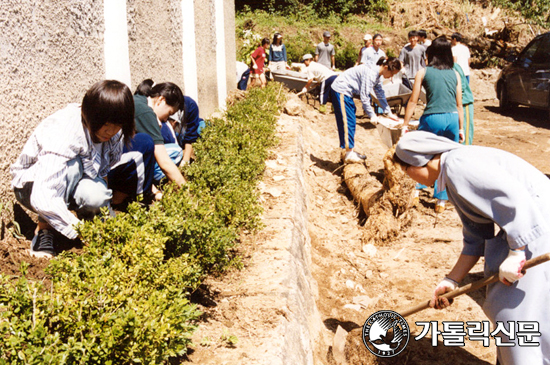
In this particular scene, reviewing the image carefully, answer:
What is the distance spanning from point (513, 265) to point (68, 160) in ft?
8.19

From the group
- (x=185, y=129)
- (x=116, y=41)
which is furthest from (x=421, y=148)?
(x=185, y=129)

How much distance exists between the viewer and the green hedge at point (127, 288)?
1838mm

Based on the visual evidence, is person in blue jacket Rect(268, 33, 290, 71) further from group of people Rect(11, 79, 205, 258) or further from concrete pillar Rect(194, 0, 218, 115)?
group of people Rect(11, 79, 205, 258)

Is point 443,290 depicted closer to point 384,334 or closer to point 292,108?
point 384,334

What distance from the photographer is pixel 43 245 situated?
3.10 metres

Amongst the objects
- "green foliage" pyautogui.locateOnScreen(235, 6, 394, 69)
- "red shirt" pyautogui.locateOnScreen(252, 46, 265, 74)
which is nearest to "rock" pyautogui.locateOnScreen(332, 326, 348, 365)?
"red shirt" pyautogui.locateOnScreen(252, 46, 265, 74)

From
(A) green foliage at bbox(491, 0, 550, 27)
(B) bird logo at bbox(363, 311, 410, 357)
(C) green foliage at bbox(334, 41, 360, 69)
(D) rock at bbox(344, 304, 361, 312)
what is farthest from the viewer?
(A) green foliage at bbox(491, 0, 550, 27)

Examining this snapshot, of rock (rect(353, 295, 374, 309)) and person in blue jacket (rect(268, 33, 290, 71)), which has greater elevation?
person in blue jacket (rect(268, 33, 290, 71))

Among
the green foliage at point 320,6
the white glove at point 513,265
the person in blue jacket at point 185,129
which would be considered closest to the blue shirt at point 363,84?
the person in blue jacket at point 185,129

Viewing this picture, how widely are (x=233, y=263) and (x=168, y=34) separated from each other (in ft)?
12.7

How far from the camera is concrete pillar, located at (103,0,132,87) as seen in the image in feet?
14.7

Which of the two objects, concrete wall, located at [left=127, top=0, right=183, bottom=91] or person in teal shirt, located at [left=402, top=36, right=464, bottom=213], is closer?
concrete wall, located at [left=127, top=0, right=183, bottom=91]

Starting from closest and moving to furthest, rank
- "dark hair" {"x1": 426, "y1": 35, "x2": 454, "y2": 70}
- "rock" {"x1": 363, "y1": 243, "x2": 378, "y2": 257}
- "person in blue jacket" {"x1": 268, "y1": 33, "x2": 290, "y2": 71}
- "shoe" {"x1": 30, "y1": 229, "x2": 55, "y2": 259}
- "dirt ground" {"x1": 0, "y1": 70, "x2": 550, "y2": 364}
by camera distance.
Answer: "dirt ground" {"x1": 0, "y1": 70, "x2": 550, "y2": 364} < "shoe" {"x1": 30, "y1": 229, "x2": 55, "y2": 259} < "rock" {"x1": 363, "y1": 243, "x2": 378, "y2": 257} < "dark hair" {"x1": 426, "y1": 35, "x2": 454, "y2": 70} < "person in blue jacket" {"x1": 268, "y1": 33, "x2": 290, "y2": 71}

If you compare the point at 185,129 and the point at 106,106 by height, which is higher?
the point at 106,106
